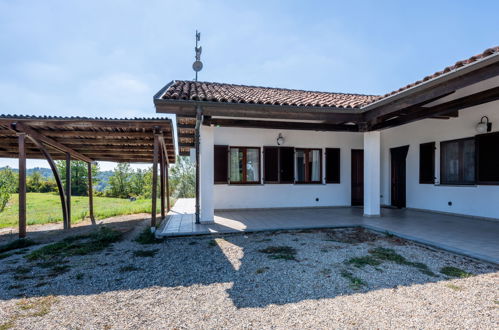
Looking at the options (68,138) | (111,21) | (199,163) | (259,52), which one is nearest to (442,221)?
(199,163)

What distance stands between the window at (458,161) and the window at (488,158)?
0.25 m

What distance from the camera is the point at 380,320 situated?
8.02 feet

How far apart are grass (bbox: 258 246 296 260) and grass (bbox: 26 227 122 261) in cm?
318

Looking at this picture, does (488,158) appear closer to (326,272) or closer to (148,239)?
(326,272)

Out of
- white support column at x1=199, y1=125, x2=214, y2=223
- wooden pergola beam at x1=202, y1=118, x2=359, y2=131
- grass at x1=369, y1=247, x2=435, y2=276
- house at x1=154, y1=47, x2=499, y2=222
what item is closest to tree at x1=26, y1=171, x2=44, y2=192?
house at x1=154, y1=47, x2=499, y2=222

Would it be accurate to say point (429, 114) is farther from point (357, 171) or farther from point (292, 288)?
point (292, 288)

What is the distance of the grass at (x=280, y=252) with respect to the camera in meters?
4.33

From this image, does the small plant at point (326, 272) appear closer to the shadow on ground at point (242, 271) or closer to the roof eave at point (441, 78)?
the shadow on ground at point (242, 271)

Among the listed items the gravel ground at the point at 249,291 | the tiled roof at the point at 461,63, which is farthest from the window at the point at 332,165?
the gravel ground at the point at 249,291

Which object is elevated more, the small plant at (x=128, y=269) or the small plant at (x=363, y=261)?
the small plant at (x=363, y=261)

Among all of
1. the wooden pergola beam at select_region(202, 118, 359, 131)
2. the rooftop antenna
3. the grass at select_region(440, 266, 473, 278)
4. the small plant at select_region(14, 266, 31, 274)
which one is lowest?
the small plant at select_region(14, 266, 31, 274)

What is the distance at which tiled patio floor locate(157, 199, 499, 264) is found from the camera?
479 centimetres

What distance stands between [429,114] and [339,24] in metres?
4.62

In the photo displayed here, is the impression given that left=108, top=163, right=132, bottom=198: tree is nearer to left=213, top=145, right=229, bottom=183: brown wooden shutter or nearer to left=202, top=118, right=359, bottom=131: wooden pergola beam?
left=213, top=145, right=229, bottom=183: brown wooden shutter
